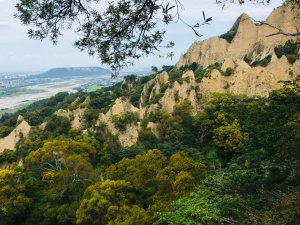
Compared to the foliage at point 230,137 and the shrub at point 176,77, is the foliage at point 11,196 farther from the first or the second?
the shrub at point 176,77

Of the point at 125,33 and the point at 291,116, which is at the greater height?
the point at 125,33

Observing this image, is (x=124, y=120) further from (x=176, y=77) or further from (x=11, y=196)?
(x=11, y=196)

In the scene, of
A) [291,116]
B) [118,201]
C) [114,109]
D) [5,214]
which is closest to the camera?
[291,116]

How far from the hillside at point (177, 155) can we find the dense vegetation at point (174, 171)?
0.17 feet

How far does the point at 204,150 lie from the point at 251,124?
1600 centimetres

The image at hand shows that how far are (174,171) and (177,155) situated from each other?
1387 mm

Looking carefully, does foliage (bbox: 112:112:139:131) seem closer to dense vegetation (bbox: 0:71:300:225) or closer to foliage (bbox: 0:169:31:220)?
dense vegetation (bbox: 0:71:300:225)

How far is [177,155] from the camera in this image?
19406mm

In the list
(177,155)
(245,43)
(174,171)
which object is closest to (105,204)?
(174,171)

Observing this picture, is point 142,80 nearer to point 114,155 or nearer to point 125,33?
point 114,155

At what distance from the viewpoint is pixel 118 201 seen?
1872 centimetres

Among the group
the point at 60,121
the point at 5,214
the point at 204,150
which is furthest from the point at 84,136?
the point at 5,214

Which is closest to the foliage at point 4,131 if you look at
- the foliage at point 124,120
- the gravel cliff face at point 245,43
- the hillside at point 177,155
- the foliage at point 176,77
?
the hillside at point 177,155

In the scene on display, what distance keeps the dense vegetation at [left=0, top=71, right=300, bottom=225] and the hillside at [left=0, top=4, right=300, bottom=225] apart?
5 cm
